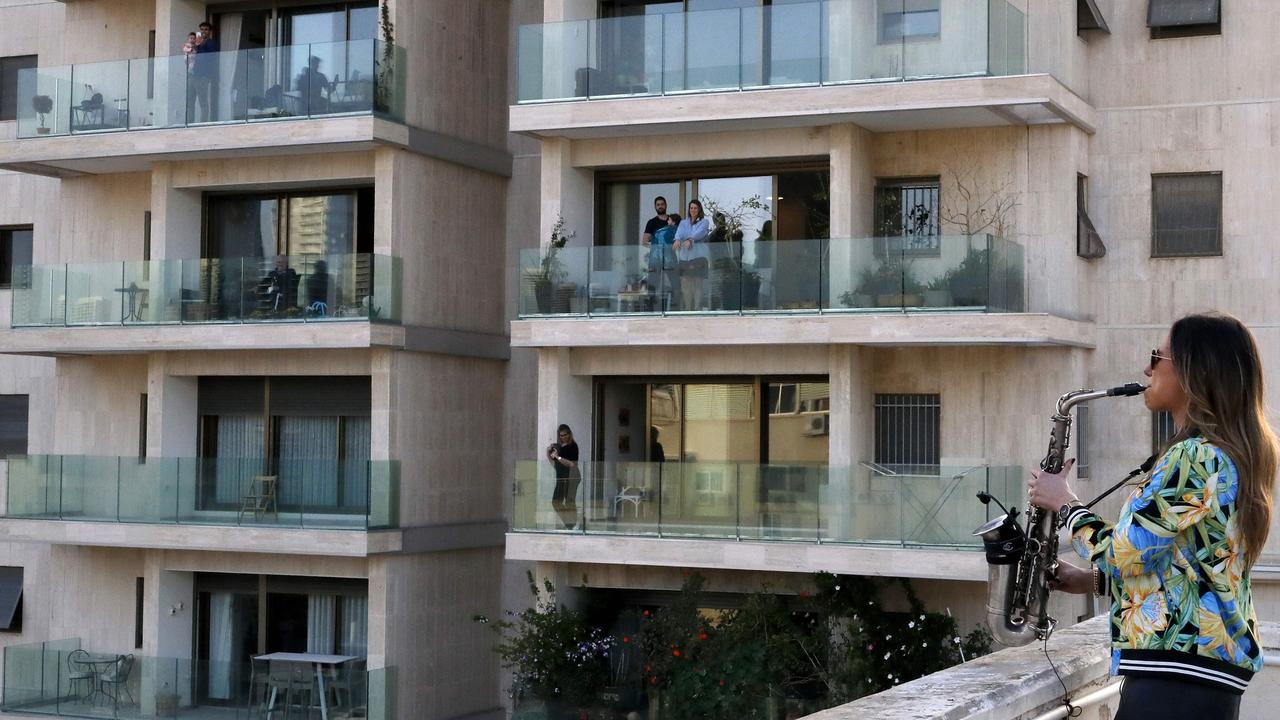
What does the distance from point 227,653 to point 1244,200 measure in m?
17.3

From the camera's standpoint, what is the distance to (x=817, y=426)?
81.1 feet

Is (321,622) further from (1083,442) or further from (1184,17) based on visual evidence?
(1184,17)

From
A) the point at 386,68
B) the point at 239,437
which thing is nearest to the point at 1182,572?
the point at 386,68

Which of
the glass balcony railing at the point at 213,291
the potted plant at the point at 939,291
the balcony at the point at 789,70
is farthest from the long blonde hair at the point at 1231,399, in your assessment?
the glass balcony railing at the point at 213,291

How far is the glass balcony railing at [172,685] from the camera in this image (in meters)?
26.0

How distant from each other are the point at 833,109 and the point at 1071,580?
17724 millimetres

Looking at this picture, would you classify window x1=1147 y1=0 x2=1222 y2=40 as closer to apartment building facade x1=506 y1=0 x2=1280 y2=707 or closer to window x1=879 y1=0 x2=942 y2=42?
apartment building facade x1=506 y1=0 x2=1280 y2=707

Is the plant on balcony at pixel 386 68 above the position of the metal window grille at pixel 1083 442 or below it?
above

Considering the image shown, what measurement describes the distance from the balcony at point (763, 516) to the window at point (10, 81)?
43.0 feet

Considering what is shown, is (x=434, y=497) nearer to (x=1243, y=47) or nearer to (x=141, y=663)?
(x=141, y=663)

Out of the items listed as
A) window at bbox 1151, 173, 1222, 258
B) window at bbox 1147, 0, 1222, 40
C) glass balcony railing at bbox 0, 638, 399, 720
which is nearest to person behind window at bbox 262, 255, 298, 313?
glass balcony railing at bbox 0, 638, 399, 720

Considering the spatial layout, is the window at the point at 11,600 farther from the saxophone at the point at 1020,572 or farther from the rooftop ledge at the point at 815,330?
the saxophone at the point at 1020,572

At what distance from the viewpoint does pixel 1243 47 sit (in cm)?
2384

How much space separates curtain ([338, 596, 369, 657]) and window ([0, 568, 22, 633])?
7132 millimetres
